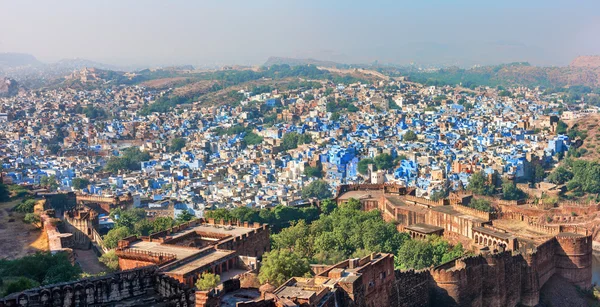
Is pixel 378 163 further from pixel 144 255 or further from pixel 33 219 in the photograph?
pixel 144 255

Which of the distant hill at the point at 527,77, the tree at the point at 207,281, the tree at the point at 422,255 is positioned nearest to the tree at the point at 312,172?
the tree at the point at 422,255

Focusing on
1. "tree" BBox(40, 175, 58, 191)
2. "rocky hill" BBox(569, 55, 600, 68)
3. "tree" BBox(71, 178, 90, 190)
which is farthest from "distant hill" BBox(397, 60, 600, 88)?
"tree" BBox(40, 175, 58, 191)

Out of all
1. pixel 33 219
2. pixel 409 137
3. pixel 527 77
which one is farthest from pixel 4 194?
pixel 527 77

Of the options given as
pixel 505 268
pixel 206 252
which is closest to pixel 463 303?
pixel 505 268

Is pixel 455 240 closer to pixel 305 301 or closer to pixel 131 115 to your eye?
pixel 305 301

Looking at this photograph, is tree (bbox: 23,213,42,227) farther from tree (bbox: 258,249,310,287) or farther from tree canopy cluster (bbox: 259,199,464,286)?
tree (bbox: 258,249,310,287)

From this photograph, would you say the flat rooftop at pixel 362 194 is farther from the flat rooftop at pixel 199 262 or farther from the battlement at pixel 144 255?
the battlement at pixel 144 255
